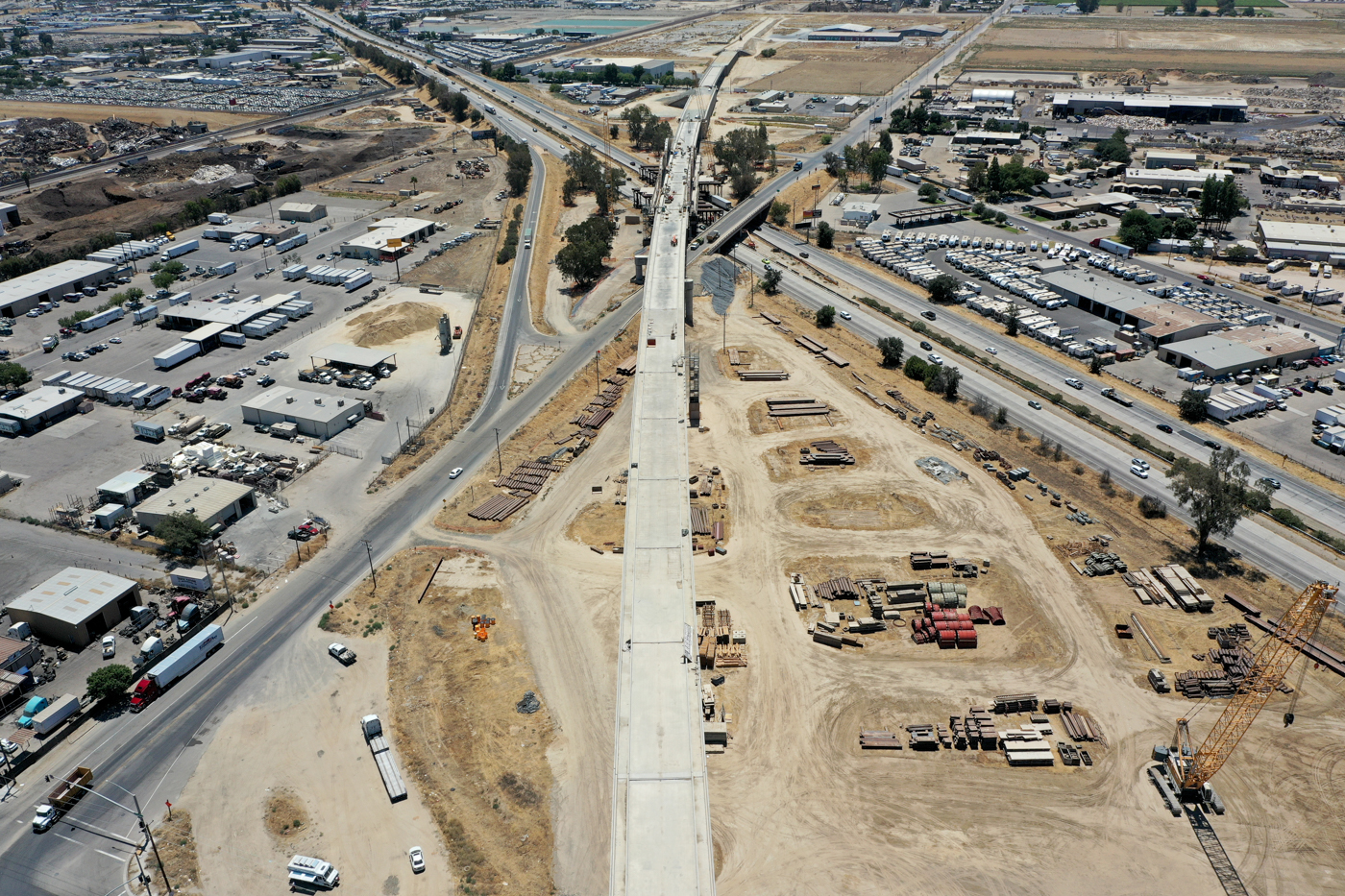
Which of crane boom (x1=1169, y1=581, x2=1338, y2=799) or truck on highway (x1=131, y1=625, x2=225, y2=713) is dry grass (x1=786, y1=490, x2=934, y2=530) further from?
truck on highway (x1=131, y1=625, x2=225, y2=713)

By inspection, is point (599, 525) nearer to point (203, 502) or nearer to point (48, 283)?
point (203, 502)

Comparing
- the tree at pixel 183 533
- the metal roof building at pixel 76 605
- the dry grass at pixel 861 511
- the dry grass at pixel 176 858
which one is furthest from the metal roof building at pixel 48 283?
the dry grass at pixel 861 511

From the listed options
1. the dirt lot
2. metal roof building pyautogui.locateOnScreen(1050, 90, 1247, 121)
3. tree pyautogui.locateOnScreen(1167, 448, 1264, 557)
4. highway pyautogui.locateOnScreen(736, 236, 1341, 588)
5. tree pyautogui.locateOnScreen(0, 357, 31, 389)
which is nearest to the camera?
the dirt lot

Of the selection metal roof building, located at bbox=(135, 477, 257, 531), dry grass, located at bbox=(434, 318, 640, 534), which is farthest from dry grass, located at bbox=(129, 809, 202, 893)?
dry grass, located at bbox=(434, 318, 640, 534)

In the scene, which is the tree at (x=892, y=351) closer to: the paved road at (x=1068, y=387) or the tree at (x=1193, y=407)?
the paved road at (x=1068, y=387)

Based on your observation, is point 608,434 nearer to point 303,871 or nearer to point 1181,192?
point 303,871

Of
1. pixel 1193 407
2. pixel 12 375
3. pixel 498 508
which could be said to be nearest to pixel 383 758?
pixel 498 508

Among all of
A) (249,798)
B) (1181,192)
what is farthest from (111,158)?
(1181,192)
